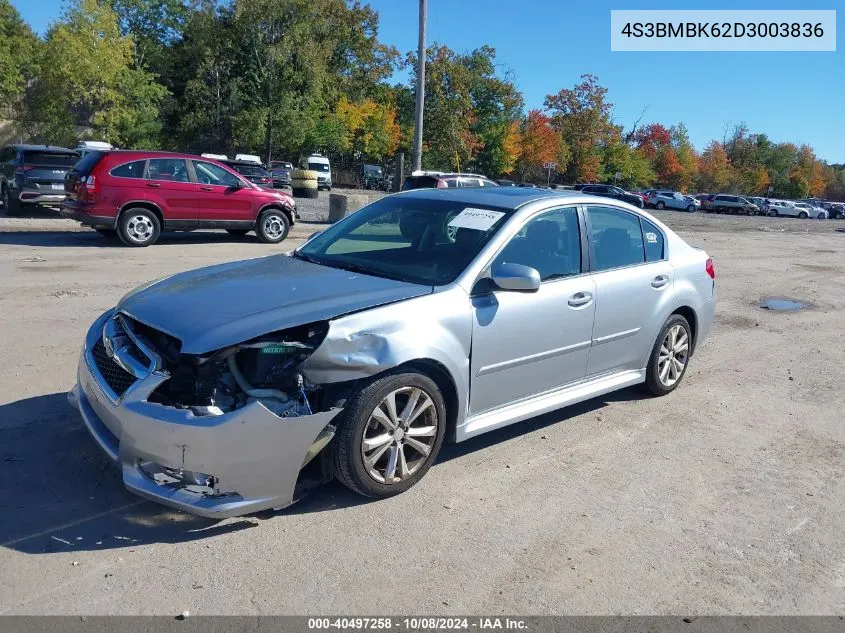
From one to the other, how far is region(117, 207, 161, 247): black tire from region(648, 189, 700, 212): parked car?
165 ft

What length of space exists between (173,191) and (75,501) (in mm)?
10700

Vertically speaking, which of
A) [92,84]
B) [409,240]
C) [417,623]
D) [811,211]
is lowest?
[417,623]

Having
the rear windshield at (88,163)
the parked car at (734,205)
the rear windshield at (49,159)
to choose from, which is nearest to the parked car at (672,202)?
the parked car at (734,205)

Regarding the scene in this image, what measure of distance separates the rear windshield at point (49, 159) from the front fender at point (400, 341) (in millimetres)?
15349

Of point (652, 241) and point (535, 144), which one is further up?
point (535, 144)

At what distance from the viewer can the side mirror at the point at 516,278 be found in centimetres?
428

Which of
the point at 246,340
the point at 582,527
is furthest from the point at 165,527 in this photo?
the point at 582,527

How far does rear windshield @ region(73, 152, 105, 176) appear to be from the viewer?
12875 millimetres

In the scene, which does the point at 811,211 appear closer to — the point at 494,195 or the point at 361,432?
the point at 494,195

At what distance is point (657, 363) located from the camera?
585cm

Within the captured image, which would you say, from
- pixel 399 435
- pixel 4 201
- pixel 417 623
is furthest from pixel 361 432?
pixel 4 201

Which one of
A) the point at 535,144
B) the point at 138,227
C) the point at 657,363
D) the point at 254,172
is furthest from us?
the point at 535,144

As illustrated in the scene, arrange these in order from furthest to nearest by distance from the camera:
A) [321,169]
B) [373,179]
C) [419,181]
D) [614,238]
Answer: [373,179] → [321,169] → [419,181] → [614,238]

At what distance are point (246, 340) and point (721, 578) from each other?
98.8 inches
